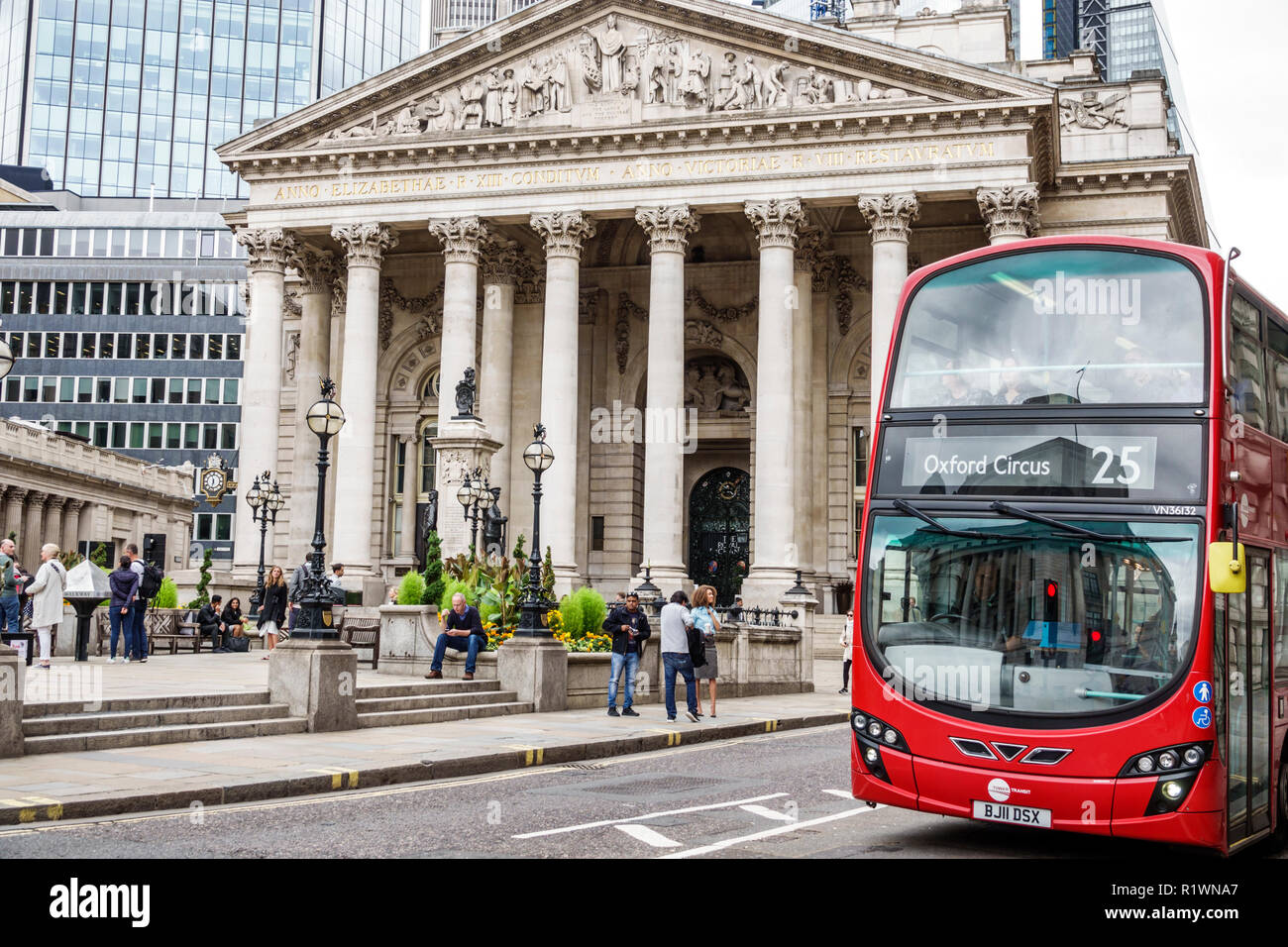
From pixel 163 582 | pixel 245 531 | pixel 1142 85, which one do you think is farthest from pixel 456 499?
pixel 1142 85

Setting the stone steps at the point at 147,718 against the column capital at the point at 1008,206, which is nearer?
the stone steps at the point at 147,718

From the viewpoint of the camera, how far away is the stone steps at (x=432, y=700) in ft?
64.2

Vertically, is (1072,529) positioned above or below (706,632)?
above

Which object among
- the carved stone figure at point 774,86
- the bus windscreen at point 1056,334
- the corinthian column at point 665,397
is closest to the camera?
the bus windscreen at point 1056,334

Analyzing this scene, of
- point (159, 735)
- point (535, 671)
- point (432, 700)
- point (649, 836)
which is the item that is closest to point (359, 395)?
point (535, 671)

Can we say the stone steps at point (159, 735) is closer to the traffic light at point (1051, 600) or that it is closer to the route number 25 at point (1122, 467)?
the traffic light at point (1051, 600)

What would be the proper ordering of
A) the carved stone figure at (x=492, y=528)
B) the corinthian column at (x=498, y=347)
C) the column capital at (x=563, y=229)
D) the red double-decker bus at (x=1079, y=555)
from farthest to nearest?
the corinthian column at (x=498, y=347) → the column capital at (x=563, y=229) → the carved stone figure at (x=492, y=528) → the red double-decker bus at (x=1079, y=555)

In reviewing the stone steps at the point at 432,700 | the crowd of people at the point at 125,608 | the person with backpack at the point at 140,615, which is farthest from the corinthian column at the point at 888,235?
the person with backpack at the point at 140,615

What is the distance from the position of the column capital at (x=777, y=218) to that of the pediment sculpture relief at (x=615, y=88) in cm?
285

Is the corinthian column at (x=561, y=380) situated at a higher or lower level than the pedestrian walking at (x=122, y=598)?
higher

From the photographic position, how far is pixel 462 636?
22.8 m

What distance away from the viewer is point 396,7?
11925cm

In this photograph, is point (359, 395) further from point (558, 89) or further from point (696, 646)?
point (696, 646)

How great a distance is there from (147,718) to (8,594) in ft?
22.5
